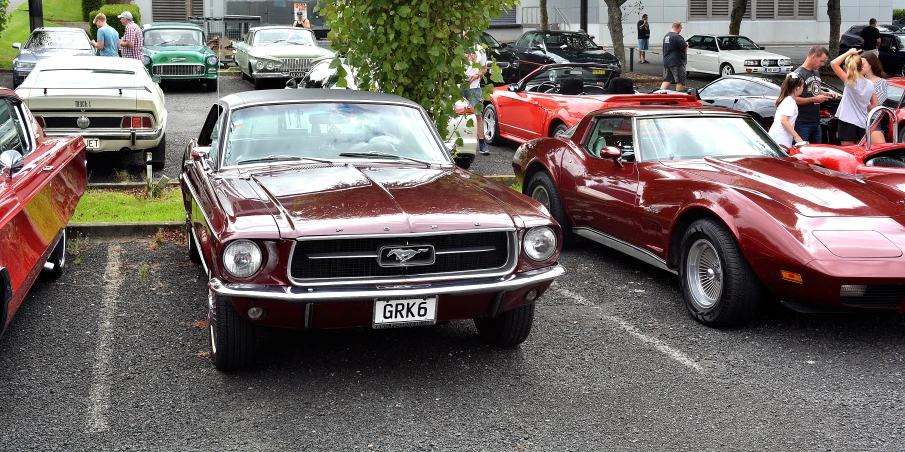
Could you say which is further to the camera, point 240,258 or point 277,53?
point 277,53

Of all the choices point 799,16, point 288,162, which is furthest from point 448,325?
point 799,16

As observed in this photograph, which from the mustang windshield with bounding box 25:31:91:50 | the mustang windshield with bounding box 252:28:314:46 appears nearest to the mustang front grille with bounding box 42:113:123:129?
the mustang windshield with bounding box 25:31:91:50

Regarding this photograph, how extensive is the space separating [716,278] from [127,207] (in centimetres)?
581

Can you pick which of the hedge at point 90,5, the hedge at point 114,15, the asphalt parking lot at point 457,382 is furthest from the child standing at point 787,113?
the hedge at point 90,5

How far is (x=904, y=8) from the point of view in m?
47.5

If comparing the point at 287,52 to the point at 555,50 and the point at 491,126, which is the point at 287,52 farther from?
the point at 491,126

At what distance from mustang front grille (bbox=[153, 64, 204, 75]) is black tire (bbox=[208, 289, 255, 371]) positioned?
15700mm

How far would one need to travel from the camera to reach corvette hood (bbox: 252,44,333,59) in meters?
19.8

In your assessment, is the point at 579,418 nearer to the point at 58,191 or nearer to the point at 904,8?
the point at 58,191

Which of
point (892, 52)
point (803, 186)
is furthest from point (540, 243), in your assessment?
point (892, 52)

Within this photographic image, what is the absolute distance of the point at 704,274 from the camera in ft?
20.2

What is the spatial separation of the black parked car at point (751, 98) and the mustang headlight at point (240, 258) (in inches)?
421

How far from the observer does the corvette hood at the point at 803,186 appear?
5.79 m

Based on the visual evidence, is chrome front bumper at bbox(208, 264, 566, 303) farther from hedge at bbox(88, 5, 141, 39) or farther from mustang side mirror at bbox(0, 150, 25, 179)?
hedge at bbox(88, 5, 141, 39)
